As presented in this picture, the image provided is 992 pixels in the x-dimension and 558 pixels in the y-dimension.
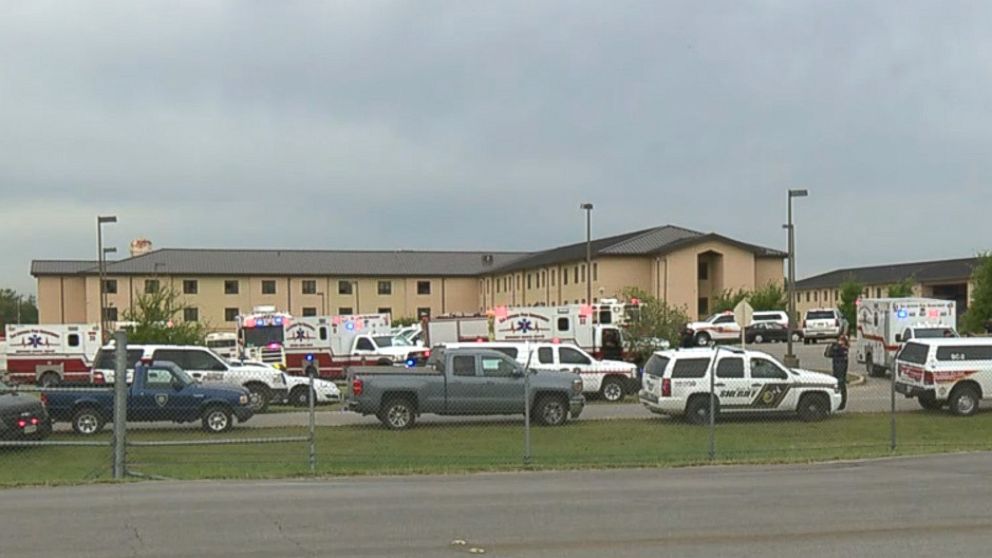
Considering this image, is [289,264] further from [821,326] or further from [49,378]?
[49,378]

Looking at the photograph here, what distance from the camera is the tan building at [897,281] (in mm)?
103625

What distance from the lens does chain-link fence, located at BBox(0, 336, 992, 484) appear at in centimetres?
1942

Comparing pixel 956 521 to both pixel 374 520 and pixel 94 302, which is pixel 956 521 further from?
pixel 94 302

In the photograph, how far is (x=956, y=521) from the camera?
11047 millimetres

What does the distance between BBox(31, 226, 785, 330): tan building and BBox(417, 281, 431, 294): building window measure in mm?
86

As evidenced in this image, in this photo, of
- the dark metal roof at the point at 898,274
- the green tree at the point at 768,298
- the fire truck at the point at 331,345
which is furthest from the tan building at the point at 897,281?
the fire truck at the point at 331,345

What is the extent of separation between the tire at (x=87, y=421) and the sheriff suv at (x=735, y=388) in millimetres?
11521

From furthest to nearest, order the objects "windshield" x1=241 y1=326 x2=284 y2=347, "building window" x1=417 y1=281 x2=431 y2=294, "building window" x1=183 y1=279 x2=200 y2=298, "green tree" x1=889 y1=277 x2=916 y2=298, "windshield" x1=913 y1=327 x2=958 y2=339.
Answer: "building window" x1=417 y1=281 x2=431 y2=294
"building window" x1=183 y1=279 x2=200 y2=298
"green tree" x1=889 y1=277 x2=916 y2=298
"windshield" x1=241 y1=326 x2=284 y2=347
"windshield" x1=913 y1=327 x2=958 y2=339

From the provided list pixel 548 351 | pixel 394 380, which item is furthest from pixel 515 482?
pixel 548 351

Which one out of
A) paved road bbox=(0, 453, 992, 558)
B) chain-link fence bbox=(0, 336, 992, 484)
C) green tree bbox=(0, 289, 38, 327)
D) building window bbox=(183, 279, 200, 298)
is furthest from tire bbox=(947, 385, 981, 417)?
green tree bbox=(0, 289, 38, 327)

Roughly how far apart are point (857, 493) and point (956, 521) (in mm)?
2244

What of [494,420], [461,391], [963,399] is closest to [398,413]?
[461,391]

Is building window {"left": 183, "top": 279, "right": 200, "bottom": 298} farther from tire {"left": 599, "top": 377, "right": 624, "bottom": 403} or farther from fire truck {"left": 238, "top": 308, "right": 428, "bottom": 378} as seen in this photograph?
tire {"left": 599, "top": 377, "right": 624, "bottom": 403}

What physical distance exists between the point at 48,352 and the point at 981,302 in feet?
146
